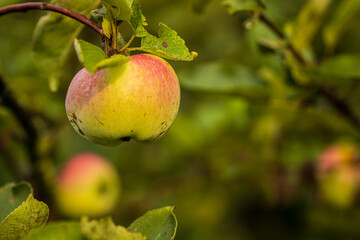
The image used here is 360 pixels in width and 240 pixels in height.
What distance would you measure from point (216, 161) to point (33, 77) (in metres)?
A: 0.67

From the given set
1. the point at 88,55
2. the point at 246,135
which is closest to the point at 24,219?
the point at 88,55

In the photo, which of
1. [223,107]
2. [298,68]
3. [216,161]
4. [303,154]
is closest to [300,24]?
[298,68]

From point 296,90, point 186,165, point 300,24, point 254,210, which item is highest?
point 300,24

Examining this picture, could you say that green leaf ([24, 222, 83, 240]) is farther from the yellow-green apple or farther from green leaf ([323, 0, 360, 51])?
the yellow-green apple

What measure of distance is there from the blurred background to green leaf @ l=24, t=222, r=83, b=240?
48cm

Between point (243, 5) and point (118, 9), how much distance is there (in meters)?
0.32

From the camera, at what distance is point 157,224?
23.4 inches

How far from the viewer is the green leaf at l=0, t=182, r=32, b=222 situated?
0.63 m

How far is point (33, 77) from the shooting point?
5.03 ft

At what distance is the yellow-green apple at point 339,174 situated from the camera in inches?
60.4

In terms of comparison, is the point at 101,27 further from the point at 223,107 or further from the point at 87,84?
the point at 223,107

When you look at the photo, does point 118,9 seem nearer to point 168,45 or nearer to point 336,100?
point 168,45

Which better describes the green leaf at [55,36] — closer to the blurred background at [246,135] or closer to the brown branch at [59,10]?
the brown branch at [59,10]

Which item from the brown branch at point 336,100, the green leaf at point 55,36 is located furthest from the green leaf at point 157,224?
the brown branch at point 336,100
